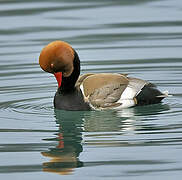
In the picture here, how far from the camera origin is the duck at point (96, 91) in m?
9.52

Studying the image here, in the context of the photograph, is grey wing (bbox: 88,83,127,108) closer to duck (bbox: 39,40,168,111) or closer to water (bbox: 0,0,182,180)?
duck (bbox: 39,40,168,111)

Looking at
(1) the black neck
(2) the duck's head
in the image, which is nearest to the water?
(1) the black neck

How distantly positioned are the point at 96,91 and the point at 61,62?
54cm

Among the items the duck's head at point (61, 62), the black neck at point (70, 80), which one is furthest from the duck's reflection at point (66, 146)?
the duck's head at point (61, 62)

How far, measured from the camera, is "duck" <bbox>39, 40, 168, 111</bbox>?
375 inches

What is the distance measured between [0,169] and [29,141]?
2.92 ft

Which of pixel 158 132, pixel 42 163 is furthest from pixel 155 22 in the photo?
pixel 42 163

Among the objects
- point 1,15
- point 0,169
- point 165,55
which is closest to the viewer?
point 0,169

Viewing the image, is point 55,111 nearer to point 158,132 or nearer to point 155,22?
point 158,132

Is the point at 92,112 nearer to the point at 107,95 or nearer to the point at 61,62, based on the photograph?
the point at 107,95

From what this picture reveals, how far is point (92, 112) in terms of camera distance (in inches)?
375

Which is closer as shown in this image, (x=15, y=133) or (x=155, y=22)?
(x=15, y=133)

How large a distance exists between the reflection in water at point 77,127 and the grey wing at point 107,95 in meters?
0.10

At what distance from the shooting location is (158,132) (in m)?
8.34
